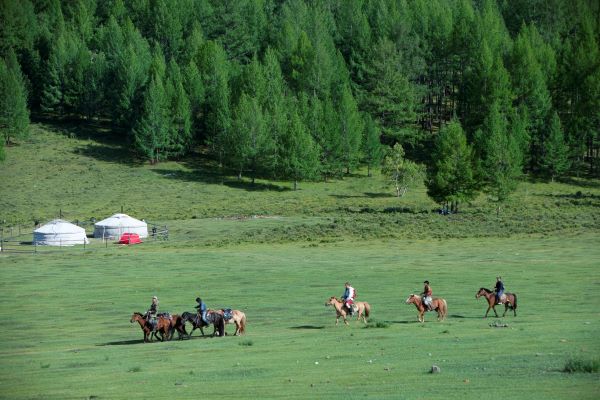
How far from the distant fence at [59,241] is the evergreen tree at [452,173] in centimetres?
2755

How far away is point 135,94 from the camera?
5221 inches

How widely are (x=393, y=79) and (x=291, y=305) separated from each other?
87887 mm

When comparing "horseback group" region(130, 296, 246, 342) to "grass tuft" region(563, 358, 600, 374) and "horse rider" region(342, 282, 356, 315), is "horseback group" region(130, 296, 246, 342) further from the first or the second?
"grass tuft" region(563, 358, 600, 374)

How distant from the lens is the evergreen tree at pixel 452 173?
102375 mm

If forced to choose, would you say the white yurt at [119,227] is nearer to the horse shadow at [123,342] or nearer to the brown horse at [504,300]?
the horse shadow at [123,342]

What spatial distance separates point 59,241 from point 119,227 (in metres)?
5.88

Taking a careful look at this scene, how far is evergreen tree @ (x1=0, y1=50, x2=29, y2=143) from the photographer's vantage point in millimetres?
126312

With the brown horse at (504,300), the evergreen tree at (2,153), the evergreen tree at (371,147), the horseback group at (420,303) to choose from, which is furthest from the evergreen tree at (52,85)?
the brown horse at (504,300)

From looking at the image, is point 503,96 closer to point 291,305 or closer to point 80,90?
point 80,90

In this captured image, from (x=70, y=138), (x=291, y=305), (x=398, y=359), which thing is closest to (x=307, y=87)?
(x=70, y=138)

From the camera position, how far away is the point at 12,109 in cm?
12688

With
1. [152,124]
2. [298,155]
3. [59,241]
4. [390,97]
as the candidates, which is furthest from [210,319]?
[390,97]

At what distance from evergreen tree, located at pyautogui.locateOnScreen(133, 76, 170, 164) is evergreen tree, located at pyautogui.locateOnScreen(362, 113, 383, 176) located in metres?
23.6

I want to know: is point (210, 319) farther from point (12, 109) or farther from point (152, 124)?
point (12, 109)
